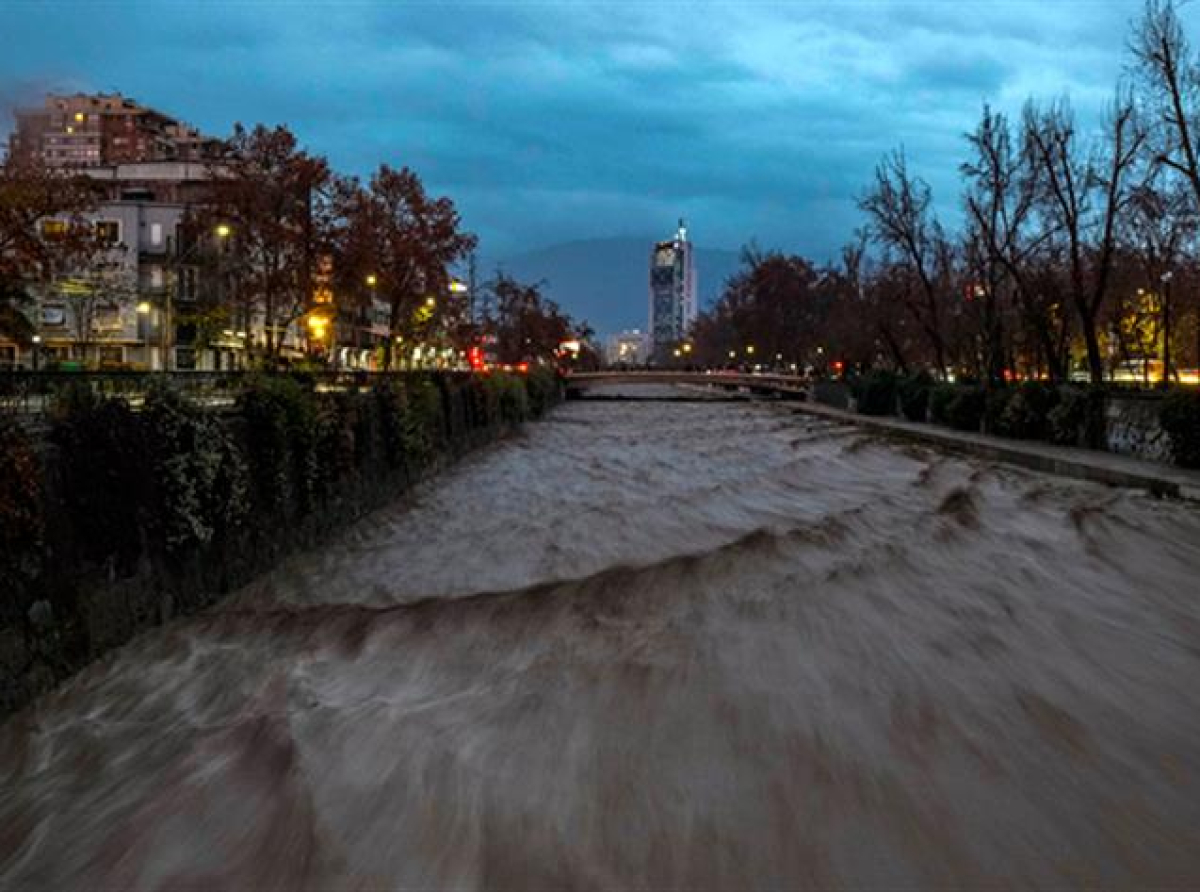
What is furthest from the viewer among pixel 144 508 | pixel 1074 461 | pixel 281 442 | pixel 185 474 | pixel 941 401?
pixel 941 401

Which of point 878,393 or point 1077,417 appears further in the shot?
point 878,393

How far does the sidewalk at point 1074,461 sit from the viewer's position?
19.0m

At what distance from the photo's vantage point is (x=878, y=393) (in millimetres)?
51031

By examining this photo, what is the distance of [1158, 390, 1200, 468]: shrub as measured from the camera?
2066 centimetres

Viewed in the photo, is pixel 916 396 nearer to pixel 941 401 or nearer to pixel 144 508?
pixel 941 401

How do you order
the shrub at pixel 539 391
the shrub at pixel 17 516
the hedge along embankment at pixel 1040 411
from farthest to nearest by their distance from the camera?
the shrub at pixel 539 391 < the hedge along embankment at pixel 1040 411 < the shrub at pixel 17 516

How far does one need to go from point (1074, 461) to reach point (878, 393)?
28.2m

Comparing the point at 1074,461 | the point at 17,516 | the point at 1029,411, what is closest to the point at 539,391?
the point at 1029,411

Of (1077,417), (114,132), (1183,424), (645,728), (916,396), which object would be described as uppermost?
(114,132)

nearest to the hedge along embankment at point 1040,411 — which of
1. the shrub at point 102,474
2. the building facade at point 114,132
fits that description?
the shrub at point 102,474

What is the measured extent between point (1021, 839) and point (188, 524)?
8236 mm

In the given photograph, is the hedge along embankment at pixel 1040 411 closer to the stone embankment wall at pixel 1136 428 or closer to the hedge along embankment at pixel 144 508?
the stone embankment wall at pixel 1136 428

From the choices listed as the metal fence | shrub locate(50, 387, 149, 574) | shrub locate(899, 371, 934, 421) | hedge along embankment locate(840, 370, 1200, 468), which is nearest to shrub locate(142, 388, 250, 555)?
shrub locate(50, 387, 149, 574)

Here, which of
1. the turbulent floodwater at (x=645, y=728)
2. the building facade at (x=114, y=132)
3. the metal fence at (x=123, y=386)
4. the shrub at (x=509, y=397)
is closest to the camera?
the turbulent floodwater at (x=645, y=728)
